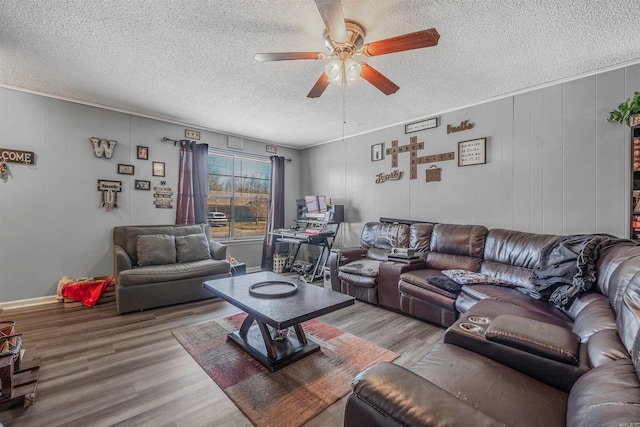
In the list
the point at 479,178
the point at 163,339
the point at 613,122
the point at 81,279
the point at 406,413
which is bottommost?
the point at 163,339

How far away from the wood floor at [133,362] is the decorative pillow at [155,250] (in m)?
0.63

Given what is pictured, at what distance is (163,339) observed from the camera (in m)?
2.48

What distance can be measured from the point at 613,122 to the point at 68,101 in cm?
591

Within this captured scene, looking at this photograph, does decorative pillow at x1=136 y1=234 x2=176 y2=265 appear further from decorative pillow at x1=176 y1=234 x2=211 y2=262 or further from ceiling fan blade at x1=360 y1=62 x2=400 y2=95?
ceiling fan blade at x1=360 y1=62 x2=400 y2=95

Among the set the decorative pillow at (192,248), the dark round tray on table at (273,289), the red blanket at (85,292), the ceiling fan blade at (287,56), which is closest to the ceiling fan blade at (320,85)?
the ceiling fan blade at (287,56)

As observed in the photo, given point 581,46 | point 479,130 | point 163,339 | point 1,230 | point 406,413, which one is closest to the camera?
point 406,413

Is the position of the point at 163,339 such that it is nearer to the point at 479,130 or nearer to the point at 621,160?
the point at 479,130

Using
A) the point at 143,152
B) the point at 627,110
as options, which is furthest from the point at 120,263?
the point at 627,110

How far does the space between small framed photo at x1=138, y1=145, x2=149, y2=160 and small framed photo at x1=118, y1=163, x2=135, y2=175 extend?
193mm

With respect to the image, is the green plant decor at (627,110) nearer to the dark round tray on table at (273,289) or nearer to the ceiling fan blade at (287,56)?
the ceiling fan blade at (287,56)

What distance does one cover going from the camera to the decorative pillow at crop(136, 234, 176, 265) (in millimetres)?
3492

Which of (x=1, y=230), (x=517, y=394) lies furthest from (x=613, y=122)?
(x=1, y=230)

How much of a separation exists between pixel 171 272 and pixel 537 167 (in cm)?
426

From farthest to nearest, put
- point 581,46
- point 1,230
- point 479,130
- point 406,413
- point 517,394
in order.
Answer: point 479,130 < point 1,230 < point 581,46 < point 517,394 < point 406,413
